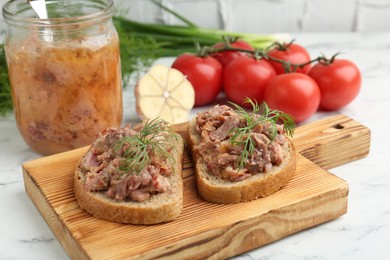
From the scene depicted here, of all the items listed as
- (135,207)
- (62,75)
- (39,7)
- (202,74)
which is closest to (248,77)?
(202,74)

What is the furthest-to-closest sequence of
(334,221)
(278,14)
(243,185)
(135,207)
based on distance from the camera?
1. (278,14)
2. (334,221)
3. (243,185)
4. (135,207)

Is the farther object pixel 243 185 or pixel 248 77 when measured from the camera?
pixel 248 77

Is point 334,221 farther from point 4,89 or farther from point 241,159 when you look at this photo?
point 4,89

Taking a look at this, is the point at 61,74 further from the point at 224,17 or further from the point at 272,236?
the point at 224,17

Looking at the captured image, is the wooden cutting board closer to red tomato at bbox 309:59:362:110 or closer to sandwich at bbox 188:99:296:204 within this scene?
sandwich at bbox 188:99:296:204

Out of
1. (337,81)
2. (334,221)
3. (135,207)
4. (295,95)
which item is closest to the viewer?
(135,207)

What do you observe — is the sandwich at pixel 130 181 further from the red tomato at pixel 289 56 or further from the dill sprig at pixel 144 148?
the red tomato at pixel 289 56

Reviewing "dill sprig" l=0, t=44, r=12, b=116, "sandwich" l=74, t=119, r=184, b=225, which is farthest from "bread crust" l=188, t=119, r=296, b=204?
"dill sprig" l=0, t=44, r=12, b=116
